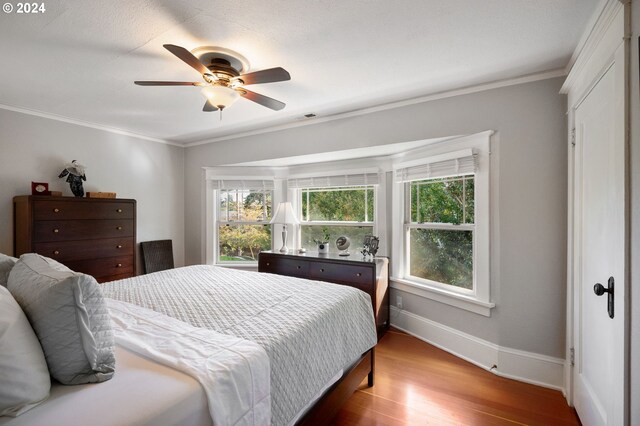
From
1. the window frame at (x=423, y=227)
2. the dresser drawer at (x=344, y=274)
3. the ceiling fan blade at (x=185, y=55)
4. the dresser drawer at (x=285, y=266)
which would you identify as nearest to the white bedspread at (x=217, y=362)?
the ceiling fan blade at (x=185, y=55)

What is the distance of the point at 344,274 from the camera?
3096 millimetres

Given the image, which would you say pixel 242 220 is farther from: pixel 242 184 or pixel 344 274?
pixel 344 274

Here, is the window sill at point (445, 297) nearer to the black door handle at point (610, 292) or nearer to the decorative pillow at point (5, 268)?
the black door handle at point (610, 292)

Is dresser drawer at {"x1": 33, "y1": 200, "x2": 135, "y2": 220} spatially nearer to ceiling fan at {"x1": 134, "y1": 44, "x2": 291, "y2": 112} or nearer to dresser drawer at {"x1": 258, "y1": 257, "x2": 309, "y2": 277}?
dresser drawer at {"x1": 258, "y1": 257, "x2": 309, "y2": 277}

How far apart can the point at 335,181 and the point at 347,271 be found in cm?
124

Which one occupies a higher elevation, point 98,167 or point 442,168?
point 98,167

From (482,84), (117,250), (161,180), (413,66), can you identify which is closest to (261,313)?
(413,66)

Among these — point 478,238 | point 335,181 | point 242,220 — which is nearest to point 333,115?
point 335,181

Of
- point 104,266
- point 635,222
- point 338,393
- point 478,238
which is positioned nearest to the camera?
point 635,222

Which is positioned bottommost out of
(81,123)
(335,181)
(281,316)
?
(281,316)

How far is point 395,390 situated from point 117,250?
333 centimetres

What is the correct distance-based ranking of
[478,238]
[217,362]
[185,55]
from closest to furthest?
1. [217,362]
2. [185,55]
3. [478,238]

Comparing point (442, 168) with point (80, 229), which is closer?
point (442, 168)

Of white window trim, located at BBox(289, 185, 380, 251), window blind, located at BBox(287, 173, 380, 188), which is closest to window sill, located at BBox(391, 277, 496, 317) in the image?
white window trim, located at BBox(289, 185, 380, 251)
